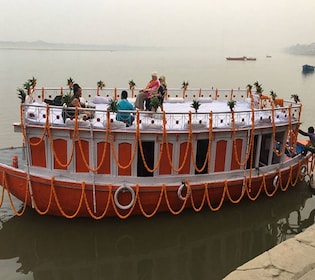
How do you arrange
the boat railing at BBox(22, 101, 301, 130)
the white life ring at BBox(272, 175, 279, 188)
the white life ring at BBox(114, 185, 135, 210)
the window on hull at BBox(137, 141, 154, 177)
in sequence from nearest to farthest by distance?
the boat railing at BBox(22, 101, 301, 130), the white life ring at BBox(114, 185, 135, 210), the window on hull at BBox(137, 141, 154, 177), the white life ring at BBox(272, 175, 279, 188)

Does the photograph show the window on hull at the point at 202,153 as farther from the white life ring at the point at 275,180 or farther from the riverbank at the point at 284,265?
the riverbank at the point at 284,265

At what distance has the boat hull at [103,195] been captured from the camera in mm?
9383

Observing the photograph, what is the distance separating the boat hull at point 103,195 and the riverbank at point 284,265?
151 inches

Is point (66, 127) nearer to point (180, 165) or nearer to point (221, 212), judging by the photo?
point (180, 165)

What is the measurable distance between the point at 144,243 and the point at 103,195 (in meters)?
1.67

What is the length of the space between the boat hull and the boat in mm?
26

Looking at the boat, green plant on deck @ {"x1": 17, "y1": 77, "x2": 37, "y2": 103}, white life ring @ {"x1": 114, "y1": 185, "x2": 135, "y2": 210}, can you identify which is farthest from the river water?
green plant on deck @ {"x1": 17, "y1": 77, "x2": 37, "y2": 103}

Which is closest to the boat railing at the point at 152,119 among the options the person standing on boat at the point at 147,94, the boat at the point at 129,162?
the boat at the point at 129,162

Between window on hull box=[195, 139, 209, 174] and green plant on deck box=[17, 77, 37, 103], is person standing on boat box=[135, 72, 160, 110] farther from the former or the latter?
green plant on deck box=[17, 77, 37, 103]

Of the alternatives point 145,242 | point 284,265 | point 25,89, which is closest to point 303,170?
point 145,242

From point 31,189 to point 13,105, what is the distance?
62.9 ft

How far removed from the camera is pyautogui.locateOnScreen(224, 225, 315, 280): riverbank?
215 inches

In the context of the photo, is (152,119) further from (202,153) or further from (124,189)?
(124,189)

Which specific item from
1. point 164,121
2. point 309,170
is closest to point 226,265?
point 164,121
